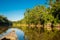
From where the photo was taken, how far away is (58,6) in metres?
77.9

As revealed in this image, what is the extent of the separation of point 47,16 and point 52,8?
18.0ft

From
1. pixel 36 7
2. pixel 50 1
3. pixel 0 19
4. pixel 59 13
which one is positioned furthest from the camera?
pixel 0 19

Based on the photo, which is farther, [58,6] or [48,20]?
[48,20]

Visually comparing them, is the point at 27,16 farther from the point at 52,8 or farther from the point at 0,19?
the point at 52,8

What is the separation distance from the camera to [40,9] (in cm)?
10319

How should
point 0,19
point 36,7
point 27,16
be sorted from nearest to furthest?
point 36,7 < point 27,16 < point 0,19

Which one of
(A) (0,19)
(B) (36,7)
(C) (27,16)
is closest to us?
(B) (36,7)

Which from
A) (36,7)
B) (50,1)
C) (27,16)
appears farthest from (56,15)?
(27,16)

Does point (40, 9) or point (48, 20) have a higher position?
point (40, 9)

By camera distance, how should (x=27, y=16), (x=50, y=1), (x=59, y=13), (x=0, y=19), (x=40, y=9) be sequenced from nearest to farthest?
(x=59, y=13) → (x=50, y=1) → (x=40, y=9) → (x=27, y=16) → (x=0, y=19)

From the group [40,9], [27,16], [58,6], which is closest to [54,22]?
[58,6]

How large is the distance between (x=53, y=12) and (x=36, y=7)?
3392 centimetres

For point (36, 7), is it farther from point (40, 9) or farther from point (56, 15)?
point (56, 15)

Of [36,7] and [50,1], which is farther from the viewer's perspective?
[36,7]
